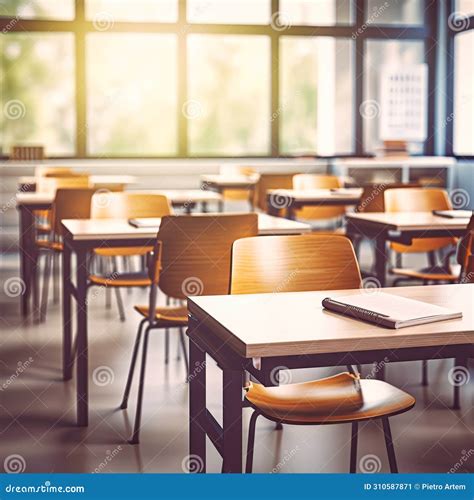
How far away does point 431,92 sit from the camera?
10523mm

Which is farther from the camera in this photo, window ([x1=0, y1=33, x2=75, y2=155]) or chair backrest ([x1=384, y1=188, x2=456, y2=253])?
window ([x1=0, y1=33, x2=75, y2=155])

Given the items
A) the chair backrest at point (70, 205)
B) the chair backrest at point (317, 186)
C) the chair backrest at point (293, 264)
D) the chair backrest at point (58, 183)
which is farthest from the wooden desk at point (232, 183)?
the chair backrest at point (293, 264)

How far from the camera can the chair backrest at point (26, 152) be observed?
30.7 feet

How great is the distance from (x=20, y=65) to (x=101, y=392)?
22.1 feet

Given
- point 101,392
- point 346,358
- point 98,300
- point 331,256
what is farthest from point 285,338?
point 98,300

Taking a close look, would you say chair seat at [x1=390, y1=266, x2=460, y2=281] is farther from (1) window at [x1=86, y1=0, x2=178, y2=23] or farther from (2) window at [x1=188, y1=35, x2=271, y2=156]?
(1) window at [x1=86, y1=0, x2=178, y2=23]

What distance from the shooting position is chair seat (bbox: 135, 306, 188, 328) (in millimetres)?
3238

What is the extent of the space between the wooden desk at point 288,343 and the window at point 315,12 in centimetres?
864

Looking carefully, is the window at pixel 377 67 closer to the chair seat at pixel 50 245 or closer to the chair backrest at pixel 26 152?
the chair backrest at pixel 26 152

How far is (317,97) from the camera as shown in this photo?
408 inches

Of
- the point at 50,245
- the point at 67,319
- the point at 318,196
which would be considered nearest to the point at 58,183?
the point at 50,245

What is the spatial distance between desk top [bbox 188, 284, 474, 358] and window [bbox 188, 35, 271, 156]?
8.21 m

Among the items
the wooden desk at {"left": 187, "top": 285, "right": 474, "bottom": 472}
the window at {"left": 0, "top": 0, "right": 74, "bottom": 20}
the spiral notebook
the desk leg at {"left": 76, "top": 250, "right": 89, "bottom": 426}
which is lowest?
the desk leg at {"left": 76, "top": 250, "right": 89, "bottom": 426}

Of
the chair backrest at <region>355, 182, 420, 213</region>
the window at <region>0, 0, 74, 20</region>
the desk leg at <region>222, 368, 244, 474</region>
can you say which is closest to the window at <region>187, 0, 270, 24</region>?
the window at <region>0, 0, 74, 20</region>
